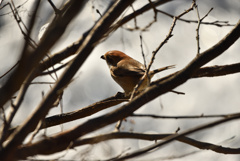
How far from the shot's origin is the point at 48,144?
174cm

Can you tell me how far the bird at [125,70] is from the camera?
4.62 meters

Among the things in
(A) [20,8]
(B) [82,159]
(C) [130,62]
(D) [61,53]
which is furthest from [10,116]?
(C) [130,62]

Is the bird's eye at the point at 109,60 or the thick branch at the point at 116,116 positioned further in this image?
the bird's eye at the point at 109,60

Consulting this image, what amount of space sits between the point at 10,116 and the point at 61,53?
1435 millimetres

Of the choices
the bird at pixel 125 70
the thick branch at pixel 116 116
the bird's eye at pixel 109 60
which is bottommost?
the thick branch at pixel 116 116

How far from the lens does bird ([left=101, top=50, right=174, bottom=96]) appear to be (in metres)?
4.62

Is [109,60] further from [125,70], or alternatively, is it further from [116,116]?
[116,116]

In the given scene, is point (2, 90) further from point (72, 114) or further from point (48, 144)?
point (72, 114)

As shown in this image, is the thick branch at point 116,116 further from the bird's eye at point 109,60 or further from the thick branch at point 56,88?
the bird's eye at point 109,60

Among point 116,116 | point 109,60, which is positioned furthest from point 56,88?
point 109,60

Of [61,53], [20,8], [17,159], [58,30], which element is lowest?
[17,159]

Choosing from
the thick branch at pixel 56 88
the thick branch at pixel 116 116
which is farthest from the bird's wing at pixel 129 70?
the thick branch at pixel 56 88

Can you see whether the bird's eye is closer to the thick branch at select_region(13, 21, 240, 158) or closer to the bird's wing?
the bird's wing

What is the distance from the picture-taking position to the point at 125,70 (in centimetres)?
490
